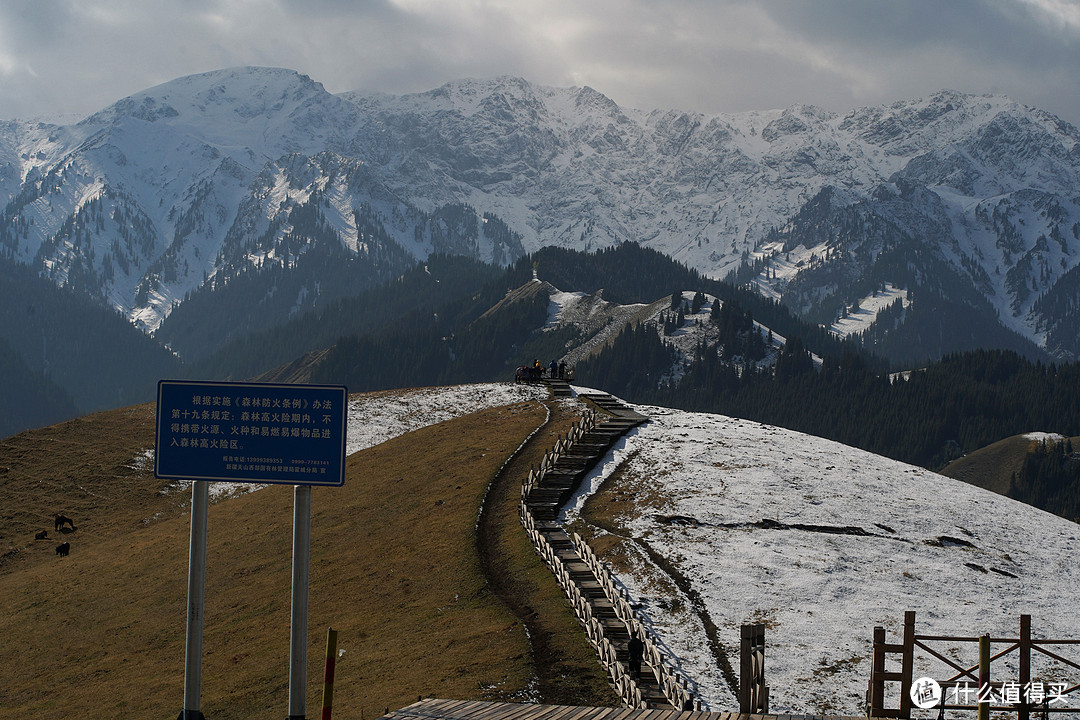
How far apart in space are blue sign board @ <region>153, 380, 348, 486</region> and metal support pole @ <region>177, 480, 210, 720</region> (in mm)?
757

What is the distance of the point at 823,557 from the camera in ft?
142

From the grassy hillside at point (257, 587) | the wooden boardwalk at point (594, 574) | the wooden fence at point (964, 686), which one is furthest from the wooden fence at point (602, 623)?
the wooden fence at point (964, 686)

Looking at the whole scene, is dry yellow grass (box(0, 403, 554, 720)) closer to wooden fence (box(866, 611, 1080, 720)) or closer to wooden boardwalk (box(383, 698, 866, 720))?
wooden boardwalk (box(383, 698, 866, 720))

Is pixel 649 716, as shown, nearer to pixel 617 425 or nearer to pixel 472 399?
pixel 617 425

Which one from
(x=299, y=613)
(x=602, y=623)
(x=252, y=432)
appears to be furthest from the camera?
(x=602, y=623)

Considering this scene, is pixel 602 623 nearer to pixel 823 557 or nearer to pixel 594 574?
pixel 594 574

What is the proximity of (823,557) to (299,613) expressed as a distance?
29728 mm

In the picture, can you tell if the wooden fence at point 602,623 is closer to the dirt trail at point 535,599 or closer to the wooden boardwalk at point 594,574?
the wooden boardwalk at point 594,574

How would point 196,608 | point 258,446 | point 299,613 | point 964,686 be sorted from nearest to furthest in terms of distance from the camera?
point 299,613
point 258,446
point 196,608
point 964,686

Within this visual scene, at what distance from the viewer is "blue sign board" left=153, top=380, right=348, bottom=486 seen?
1984cm

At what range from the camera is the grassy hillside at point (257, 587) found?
3259 cm

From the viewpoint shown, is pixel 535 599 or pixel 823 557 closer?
pixel 535 599

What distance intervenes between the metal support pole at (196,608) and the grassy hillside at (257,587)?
7.74m

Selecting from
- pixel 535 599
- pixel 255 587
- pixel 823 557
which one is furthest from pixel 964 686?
pixel 255 587
